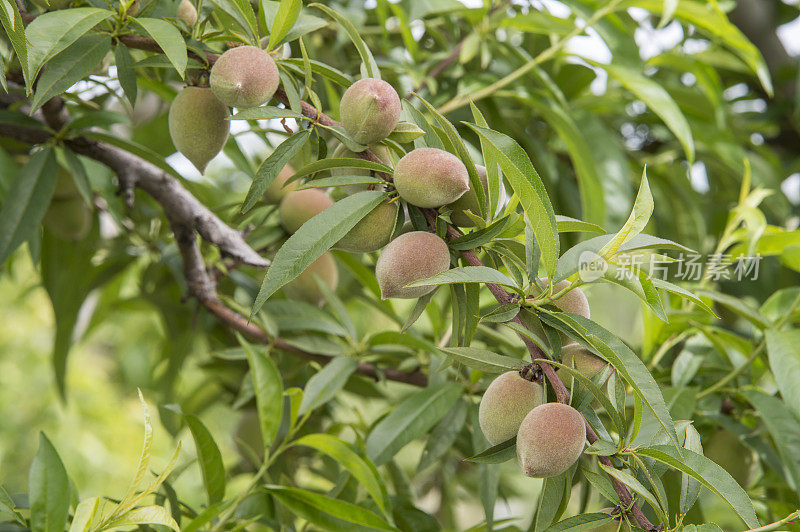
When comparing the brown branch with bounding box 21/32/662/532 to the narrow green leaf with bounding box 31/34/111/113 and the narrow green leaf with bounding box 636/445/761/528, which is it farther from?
the narrow green leaf with bounding box 636/445/761/528

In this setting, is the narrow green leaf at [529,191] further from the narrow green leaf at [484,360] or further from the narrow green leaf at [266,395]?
the narrow green leaf at [266,395]

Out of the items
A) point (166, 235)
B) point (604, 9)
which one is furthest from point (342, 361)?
point (604, 9)

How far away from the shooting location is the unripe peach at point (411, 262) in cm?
34

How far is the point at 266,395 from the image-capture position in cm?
53

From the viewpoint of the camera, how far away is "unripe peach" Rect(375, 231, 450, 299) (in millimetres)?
345

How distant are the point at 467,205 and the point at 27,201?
1.28 ft

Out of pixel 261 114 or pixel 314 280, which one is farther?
pixel 314 280

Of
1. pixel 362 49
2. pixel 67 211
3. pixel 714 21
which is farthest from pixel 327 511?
pixel 714 21

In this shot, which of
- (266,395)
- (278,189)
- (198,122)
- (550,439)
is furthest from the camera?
(278,189)

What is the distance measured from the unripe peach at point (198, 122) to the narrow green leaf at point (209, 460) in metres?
0.19

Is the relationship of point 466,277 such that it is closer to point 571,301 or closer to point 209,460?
point 571,301

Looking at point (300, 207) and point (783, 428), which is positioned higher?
point (300, 207)

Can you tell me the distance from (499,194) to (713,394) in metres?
0.35

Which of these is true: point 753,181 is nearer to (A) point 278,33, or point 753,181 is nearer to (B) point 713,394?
(B) point 713,394
